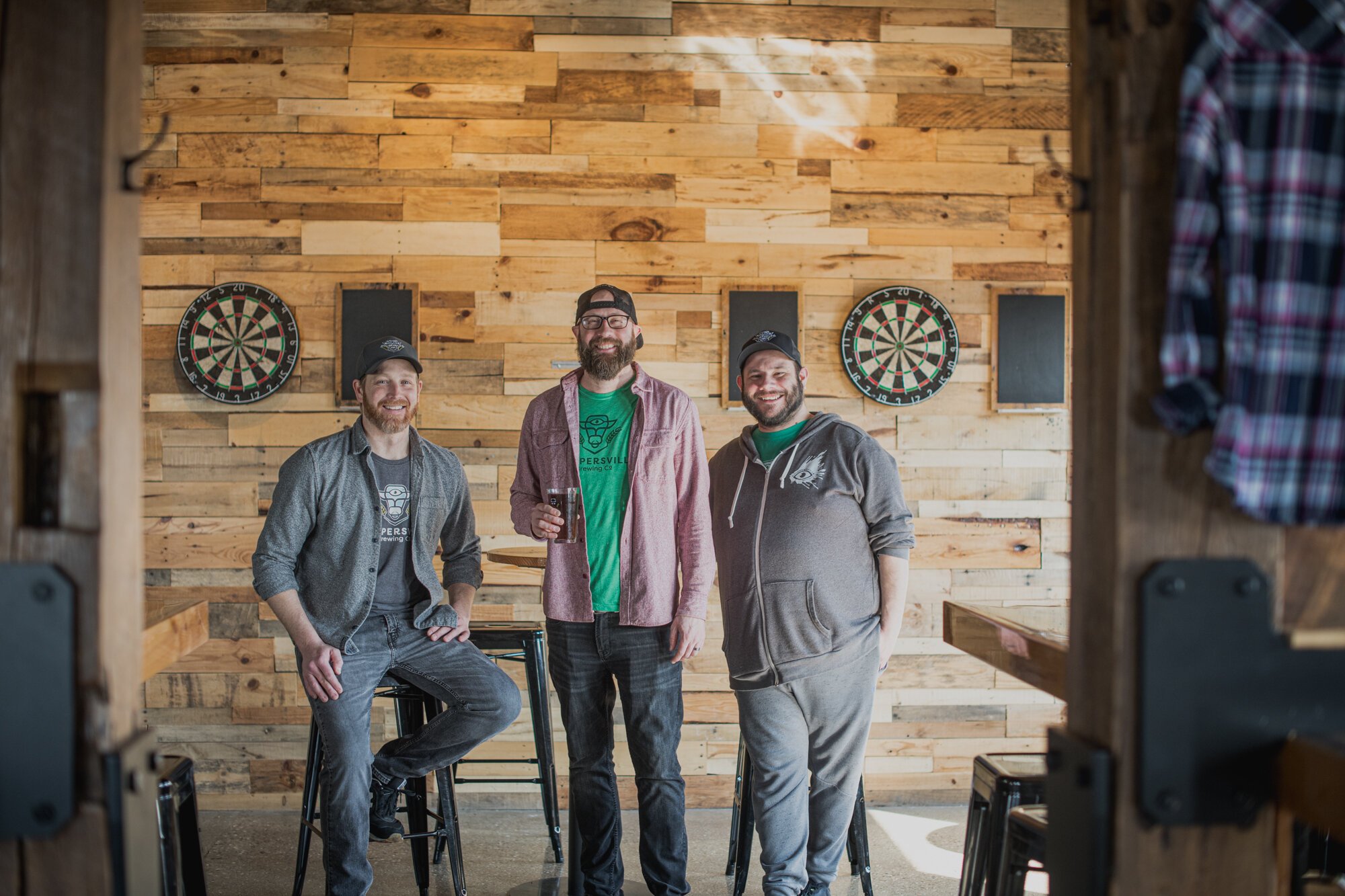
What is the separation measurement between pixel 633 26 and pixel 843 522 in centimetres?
248

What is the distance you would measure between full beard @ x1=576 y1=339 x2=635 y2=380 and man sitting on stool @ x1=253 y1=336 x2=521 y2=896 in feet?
1.93

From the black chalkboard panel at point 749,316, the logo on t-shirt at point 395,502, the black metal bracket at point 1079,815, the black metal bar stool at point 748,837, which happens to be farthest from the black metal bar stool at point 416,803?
the black metal bracket at point 1079,815

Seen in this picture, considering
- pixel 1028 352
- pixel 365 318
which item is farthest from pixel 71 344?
pixel 1028 352

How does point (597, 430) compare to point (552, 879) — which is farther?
point (552, 879)

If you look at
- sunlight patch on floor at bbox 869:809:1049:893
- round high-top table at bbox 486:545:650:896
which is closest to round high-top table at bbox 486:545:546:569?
round high-top table at bbox 486:545:650:896

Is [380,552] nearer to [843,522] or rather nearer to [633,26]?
[843,522]

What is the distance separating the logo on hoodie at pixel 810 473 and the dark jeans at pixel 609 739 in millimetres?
568

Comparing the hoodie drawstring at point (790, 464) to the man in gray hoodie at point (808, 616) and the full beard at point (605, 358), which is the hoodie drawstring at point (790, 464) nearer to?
the man in gray hoodie at point (808, 616)

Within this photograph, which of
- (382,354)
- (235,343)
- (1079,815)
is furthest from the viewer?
(235,343)

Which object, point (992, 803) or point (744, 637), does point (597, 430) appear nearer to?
point (744, 637)

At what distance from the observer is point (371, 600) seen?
9.16 ft

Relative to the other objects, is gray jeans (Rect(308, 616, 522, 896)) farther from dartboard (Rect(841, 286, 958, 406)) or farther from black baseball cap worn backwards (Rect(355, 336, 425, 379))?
dartboard (Rect(841, 286, 958, 406))

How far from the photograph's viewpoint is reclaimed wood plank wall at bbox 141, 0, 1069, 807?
4.05 metres

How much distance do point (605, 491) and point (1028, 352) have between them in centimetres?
230
